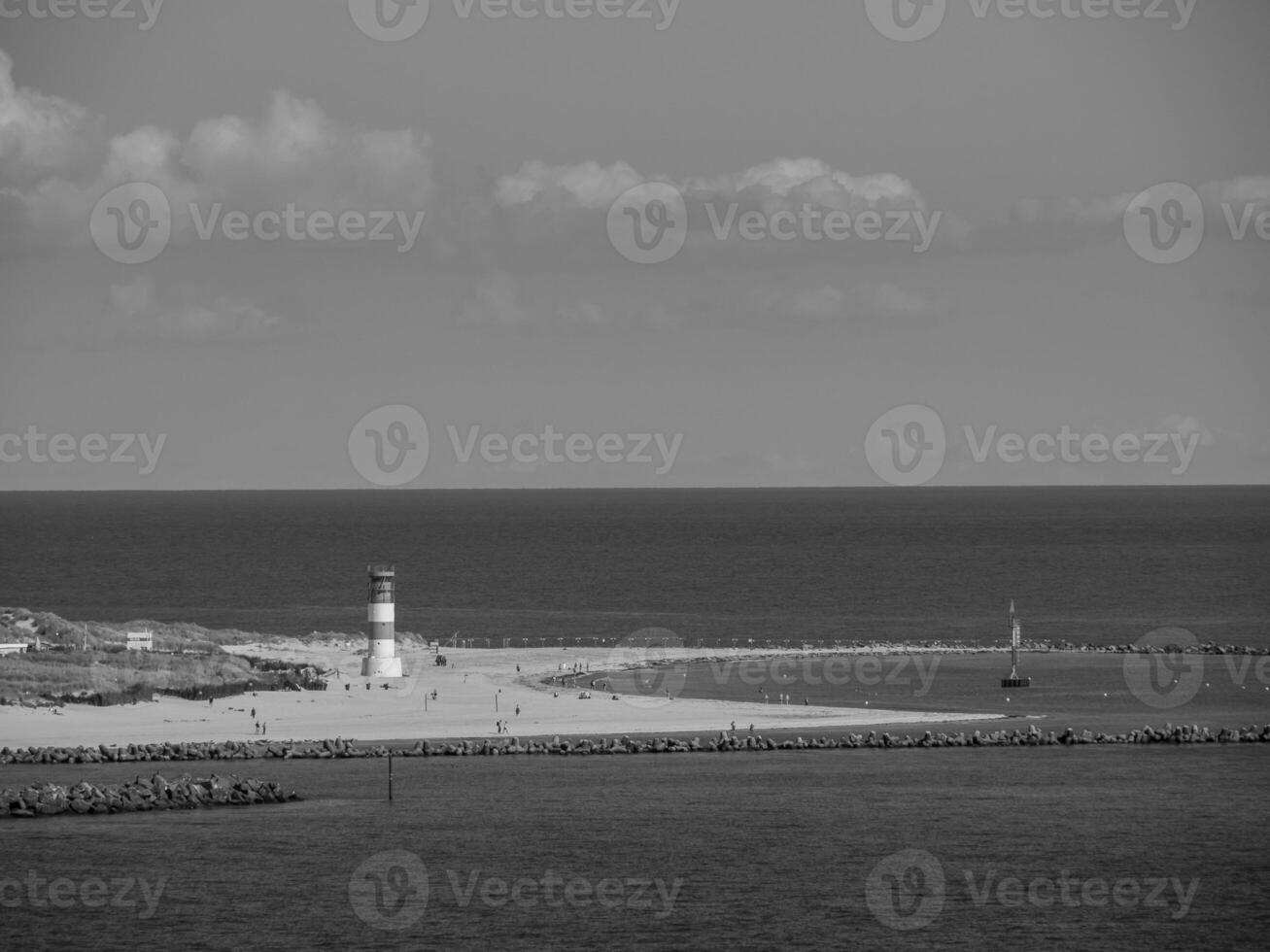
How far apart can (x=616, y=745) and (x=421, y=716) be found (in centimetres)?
1085

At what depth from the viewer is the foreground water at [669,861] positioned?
46250 mm

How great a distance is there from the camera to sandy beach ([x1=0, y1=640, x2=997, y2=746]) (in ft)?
236

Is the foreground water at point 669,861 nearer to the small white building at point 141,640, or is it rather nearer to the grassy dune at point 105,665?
the grassy dune at point 105,665

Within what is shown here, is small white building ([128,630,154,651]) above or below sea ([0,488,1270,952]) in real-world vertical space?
above

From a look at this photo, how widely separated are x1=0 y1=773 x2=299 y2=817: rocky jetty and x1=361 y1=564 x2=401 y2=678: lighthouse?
27.0 metres

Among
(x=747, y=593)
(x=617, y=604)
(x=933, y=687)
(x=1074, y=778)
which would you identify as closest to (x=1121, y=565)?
(x=747, y=593)

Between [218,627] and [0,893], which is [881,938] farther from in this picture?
[218,627]

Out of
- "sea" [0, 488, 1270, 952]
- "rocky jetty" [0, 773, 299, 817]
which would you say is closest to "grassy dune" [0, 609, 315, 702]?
"sea" [0, 488, 1270, 952]

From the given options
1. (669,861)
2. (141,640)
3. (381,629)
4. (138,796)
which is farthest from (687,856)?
(141,640)

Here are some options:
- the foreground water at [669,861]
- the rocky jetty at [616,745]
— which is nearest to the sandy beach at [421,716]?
the rocky jetty at [616,745]

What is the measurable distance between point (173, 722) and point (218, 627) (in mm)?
63136

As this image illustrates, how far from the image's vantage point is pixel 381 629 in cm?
8938

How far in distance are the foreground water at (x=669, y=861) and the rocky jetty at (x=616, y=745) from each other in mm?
1794

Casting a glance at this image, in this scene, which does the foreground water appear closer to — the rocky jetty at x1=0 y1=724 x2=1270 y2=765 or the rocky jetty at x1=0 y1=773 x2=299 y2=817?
the rocky jetty at x1=0 y1=773 x2=299 y2=817
